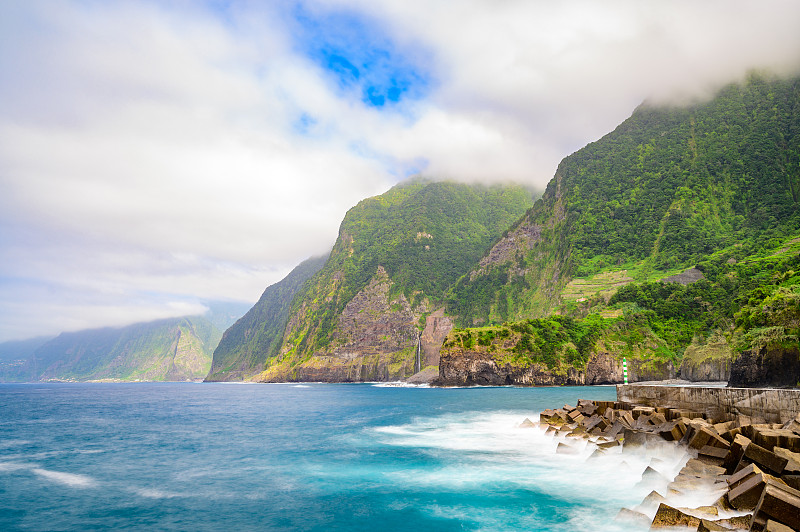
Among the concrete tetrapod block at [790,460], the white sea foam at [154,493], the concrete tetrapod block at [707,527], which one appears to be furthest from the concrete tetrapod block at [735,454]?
the white sea foam at [154,493]

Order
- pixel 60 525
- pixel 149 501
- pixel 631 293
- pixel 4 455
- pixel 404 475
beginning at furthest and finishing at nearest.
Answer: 1. pixel 631 293
2. pixel 4 455
3. pixel 404 475
4. pixel 149 501
5. pixel 60 525

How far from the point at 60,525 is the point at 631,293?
5465 inches

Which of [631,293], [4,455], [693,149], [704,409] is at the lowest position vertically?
[4,455]

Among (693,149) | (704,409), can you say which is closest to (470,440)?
(704,409)

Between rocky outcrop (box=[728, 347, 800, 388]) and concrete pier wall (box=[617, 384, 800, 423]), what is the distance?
784cm

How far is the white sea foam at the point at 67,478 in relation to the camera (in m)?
24.0

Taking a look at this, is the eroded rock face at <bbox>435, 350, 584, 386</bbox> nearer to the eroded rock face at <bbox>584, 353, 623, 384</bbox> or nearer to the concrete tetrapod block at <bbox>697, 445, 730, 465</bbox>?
the eroded rock face at <bbox>584, 353, 623, 384</bbox>

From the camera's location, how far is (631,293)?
435ft

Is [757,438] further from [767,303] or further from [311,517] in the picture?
[767,303]

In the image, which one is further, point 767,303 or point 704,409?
point 767,303

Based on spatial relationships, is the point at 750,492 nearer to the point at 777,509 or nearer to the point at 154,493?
the point at 777,509

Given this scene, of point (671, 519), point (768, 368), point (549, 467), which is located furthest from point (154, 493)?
point (768, 368)

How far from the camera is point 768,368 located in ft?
113

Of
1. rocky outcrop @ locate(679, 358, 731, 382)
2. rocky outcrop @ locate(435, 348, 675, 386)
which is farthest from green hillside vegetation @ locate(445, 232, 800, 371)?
rocky outcrop @ locate(679, 358, 731, 382)
